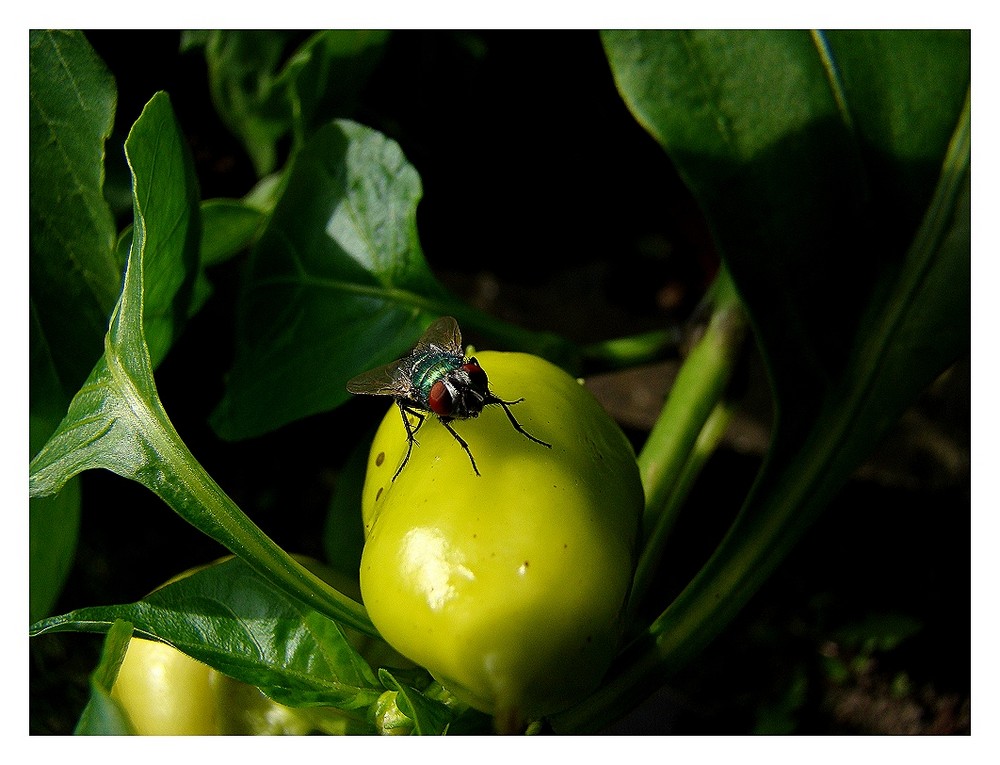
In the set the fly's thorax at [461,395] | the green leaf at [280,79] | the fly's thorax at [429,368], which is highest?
the green leaf at [280,79]

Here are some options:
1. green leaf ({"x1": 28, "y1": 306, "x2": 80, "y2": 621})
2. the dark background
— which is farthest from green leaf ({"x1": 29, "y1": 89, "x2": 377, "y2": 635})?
the dark background

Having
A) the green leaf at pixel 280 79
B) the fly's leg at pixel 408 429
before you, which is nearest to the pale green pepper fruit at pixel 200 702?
the fly's leg at pixel 408 429

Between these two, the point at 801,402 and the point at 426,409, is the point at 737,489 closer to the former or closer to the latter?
the point at 801,402

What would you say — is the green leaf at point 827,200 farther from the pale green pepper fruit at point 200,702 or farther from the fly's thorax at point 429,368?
the pale green pepper fruit at point 200,702

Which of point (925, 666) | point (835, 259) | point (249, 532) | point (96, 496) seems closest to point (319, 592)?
point (249, 532)

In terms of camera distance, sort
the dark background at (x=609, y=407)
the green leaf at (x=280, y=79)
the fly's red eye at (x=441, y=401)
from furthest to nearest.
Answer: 1. the dark background at (x=609, y=407)
2. the green leaf at (x=280, y=79)
3. the fly's red eye at (x=441, y=401)

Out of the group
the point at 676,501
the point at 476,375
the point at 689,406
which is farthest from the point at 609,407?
the point at 476,375

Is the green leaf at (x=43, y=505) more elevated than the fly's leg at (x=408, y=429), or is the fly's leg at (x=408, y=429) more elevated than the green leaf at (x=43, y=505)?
the fly's leg at (x=408, y=429)
